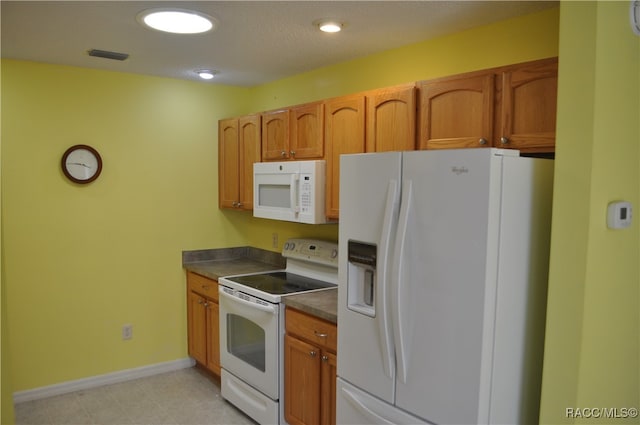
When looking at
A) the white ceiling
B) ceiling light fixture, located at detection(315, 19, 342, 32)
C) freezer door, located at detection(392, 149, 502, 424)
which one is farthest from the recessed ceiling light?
freezer door, located at detection(392, 149, 502, 424)

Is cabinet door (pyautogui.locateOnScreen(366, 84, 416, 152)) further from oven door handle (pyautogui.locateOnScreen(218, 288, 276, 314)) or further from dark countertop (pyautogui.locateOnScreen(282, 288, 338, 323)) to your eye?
oven door handle (pyautogui.locateOnScreen(218, 288, 276, 314))

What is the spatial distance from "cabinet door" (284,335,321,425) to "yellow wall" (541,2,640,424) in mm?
1253

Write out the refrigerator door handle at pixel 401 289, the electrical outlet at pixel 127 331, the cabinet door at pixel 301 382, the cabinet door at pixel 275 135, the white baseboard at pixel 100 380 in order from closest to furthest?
the refrigerator door handle at pixel 401 289
the cabinet door at pixel 301 382
the cabinet door at pixel 275 135
the white baseboard at pixel 100 380
the electrical outlet at pixel 127 331

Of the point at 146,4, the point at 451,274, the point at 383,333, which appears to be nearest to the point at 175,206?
the point at 146,4

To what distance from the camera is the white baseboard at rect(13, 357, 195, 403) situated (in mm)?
3606

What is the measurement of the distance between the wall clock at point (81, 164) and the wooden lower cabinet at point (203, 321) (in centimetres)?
110

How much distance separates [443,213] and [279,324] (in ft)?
4.95

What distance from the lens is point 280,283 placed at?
3424mm

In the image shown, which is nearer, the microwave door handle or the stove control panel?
the microwave door handle

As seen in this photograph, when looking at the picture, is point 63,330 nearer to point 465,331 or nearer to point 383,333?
point 383,333

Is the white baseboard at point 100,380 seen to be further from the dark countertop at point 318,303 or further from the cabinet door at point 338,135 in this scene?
the cabinet door at point 338,135

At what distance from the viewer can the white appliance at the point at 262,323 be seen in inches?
120

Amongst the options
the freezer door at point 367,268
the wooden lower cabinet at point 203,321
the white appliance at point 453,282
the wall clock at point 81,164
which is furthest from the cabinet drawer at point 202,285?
the white appliance at point 453,282

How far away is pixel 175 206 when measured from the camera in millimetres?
4156
